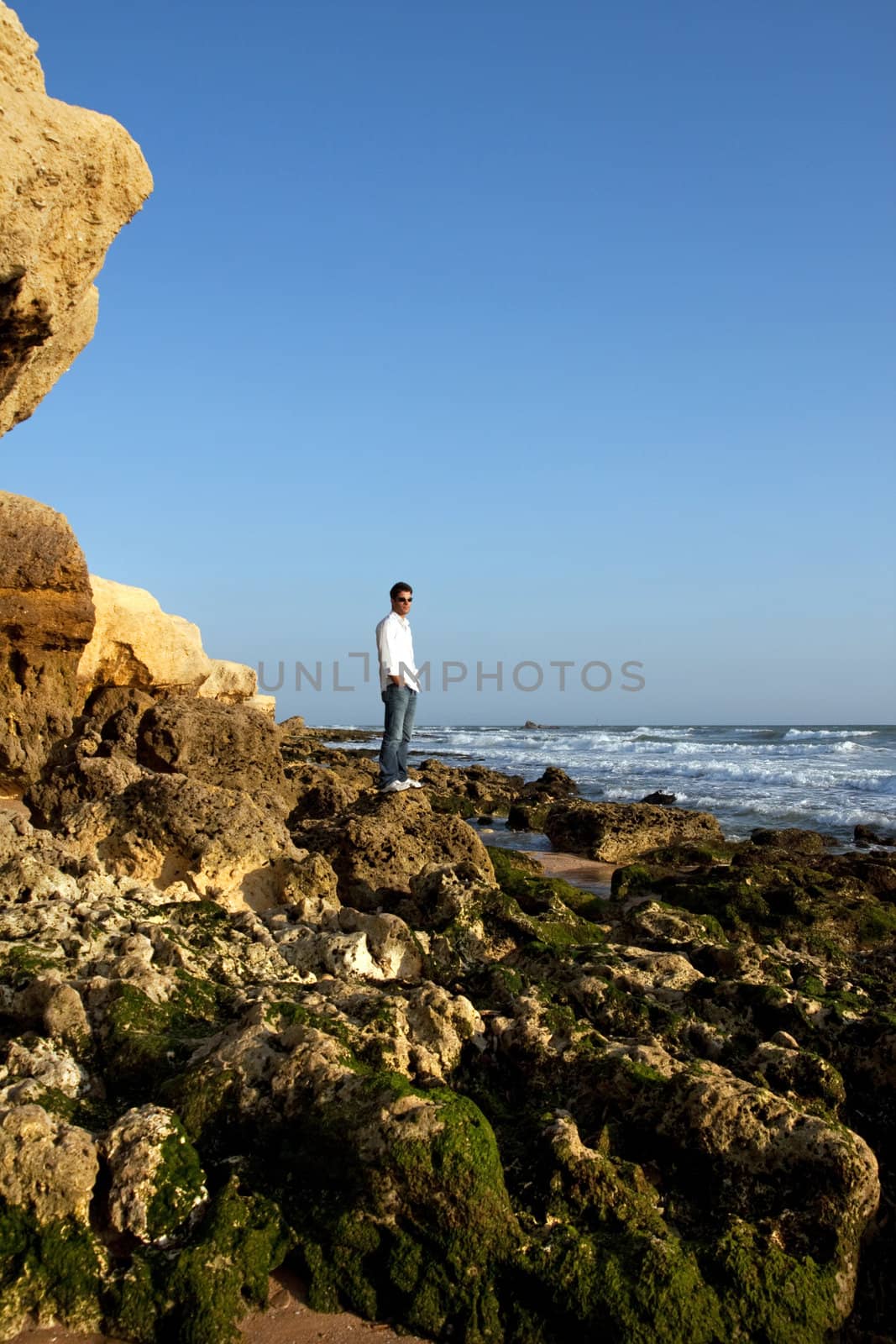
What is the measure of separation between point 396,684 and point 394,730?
448mm

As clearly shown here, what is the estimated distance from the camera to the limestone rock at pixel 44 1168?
282cm

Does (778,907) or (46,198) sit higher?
(46,198)

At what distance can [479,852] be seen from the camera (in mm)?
7555

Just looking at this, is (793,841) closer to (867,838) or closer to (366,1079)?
(867,838)

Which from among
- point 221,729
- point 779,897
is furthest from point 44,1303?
point 779,897

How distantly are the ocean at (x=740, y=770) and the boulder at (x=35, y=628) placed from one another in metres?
10.2

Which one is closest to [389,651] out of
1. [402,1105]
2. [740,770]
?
[402,1105]

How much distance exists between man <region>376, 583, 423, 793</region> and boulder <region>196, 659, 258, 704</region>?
387 inches

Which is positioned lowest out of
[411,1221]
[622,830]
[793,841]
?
[793,841]

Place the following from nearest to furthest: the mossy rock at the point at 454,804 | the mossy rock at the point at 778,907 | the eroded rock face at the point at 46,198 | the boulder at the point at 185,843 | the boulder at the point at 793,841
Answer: the eroded rock face at the point at 46,198 → the boulder at the point at 185,843 → the mossy rock at the point at 778,907 → the boulder at the point at 793,841 → the mossy rock at the point at 454,804

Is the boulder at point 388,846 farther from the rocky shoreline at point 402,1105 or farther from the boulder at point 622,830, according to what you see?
the boulder at point 622,830

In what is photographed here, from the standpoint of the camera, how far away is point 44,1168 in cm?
285

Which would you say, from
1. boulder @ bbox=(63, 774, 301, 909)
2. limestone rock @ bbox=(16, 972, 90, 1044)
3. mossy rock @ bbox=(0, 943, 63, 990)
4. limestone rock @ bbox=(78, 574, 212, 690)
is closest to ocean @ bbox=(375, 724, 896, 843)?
limestone rock @ bbox=(78, 574, 212, 690)

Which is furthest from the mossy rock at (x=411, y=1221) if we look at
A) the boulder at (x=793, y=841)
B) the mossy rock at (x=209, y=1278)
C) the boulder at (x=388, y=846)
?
the boulder at (x=793, y=841)
